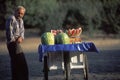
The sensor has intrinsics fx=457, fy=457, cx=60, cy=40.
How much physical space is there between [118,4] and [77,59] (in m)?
26.2

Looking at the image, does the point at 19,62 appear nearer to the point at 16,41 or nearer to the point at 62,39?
the point at 16,41

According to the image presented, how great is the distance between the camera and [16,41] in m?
11.8

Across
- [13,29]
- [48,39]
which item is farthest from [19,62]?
[48,39]

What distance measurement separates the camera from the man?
11.8 m

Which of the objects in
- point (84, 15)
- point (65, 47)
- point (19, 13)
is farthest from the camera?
point (84, 15)

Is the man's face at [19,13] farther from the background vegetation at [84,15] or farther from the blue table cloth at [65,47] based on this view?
the background vegetation at [84,15]

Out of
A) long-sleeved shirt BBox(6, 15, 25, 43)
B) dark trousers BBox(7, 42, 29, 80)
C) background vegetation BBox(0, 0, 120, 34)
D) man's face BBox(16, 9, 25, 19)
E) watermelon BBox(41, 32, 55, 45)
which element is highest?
man's face BBox(16, 9, 25, 19)

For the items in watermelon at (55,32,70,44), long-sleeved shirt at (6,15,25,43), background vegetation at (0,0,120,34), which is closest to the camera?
long-sleeved shirt at (6,15,25,43)

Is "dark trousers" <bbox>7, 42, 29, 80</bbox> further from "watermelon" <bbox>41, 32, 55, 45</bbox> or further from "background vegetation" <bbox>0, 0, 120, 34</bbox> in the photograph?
"background vegetation" <bbox>0, 0, 120, 34</bbox>

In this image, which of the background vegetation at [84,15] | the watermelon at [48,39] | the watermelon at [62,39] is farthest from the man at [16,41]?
the background vegetation at [84,15]

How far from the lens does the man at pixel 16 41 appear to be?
1178 centimetres

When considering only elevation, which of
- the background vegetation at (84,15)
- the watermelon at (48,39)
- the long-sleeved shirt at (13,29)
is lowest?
the background vegetation at (84,15)

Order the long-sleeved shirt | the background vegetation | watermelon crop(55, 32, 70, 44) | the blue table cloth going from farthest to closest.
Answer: the background vegetation < watermelon crop(55, 32, 70, 44) < the blue table cloth < the long-sleeved shirt

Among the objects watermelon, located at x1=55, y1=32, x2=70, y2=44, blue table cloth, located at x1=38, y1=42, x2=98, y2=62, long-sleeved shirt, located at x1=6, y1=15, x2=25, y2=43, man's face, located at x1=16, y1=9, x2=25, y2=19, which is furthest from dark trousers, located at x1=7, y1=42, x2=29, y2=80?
watermelon, located at x1=55, y1=32, x2=70, y2=44
